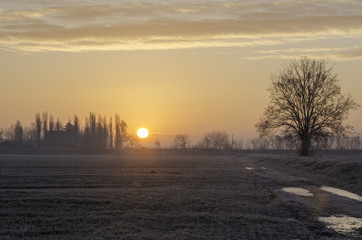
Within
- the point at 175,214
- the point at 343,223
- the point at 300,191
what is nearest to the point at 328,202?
the point at 343,223

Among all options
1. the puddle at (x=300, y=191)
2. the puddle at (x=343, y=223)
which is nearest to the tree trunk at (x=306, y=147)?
the puddle at (x=300, y=191)

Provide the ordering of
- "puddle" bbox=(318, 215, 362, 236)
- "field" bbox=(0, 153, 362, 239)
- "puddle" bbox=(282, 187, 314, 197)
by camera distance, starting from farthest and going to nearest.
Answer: "puddle" bbox=(282, 187, 314, 197) < "puddle" bbox=(318, 215, 362, 236) < "field" bbox=(0, 153, 362, 239)

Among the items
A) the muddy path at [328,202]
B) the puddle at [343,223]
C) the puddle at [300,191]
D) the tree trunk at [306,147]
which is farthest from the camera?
the tree trunk at [306,147]

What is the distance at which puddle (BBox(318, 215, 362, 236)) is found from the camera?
53.7 ft

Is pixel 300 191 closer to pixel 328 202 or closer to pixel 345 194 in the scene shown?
pixel 345 194

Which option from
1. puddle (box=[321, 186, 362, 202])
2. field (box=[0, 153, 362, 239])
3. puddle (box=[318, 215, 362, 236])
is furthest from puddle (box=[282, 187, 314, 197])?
puddle (box=[318, 215, 362, 236])

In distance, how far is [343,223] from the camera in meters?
17.8

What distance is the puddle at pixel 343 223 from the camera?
16375 mm

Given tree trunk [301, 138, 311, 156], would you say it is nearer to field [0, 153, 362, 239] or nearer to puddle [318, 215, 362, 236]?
field [0, 153, 362, 239]

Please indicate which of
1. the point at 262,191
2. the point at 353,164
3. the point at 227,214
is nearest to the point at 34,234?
the point at 227,214

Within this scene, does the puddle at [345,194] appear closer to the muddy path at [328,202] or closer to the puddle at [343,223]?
the muddy path at [328,202]

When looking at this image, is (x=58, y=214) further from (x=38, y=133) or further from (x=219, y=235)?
(x=38, y=133)

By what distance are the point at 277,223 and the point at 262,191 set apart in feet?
38.6

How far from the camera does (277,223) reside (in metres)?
17.5
